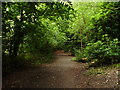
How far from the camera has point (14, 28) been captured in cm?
527

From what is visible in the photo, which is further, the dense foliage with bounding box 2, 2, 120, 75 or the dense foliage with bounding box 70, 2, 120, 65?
the dense foliage with bounding box 70, 2, 120, 65

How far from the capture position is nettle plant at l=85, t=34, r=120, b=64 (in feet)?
19.1

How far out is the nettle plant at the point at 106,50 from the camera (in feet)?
19.1

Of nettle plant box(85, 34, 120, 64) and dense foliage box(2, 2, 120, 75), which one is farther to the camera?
nettle plant box(85, 34, 120, 64)

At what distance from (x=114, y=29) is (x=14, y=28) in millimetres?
6913

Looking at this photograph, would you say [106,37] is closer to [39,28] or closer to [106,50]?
[106,50]

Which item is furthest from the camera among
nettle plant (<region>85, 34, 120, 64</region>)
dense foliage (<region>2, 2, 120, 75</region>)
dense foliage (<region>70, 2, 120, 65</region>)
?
dense foliage (<region>70, 2, 120, 65</region>)

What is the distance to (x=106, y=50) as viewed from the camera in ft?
A: 19.7

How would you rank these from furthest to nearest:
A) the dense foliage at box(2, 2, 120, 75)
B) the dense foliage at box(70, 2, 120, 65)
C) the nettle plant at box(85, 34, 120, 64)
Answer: the dense foliage at box(70, 2, 120, 65)
the nettle plant at box(85, 34, 120, 64)
the dense foliage at box(2, 2, 120, 75)

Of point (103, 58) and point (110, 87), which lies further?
point (103, 58)

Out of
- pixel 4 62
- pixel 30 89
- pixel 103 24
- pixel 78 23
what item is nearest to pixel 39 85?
pixel 30 89

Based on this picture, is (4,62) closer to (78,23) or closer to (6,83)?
(6,83)

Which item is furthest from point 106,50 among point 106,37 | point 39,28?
point 39,28

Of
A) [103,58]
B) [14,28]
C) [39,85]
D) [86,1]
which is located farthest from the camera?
[86,1]
